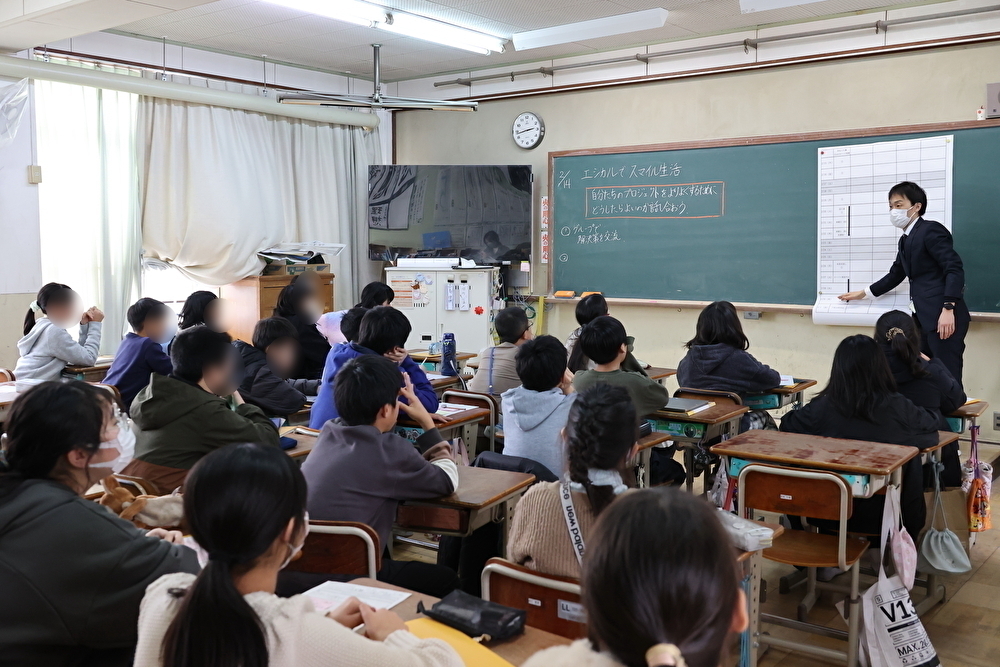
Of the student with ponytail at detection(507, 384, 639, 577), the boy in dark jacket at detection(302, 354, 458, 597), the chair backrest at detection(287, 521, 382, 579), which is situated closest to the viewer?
the student with ponytail at detection(507, 384, 639, 577)

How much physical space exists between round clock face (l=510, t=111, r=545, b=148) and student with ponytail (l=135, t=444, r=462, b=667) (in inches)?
247

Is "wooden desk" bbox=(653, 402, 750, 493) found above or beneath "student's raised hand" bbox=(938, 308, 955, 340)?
beneath

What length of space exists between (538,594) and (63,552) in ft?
2.95

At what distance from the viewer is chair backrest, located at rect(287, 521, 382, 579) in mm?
2102

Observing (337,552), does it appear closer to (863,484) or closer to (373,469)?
(373,469)

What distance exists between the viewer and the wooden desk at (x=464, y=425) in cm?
335

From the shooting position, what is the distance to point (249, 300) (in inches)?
268

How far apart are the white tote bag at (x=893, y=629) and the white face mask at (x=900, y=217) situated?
3.12 m

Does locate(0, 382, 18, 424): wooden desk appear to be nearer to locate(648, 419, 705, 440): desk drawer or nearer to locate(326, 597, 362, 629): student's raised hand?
locate(648, 419, 705, 440): desk drawer

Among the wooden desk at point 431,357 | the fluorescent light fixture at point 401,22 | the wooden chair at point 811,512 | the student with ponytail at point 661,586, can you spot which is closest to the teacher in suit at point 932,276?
the wooden desk at point 431,357

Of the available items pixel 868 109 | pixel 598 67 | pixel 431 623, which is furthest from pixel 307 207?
pixel 431 623

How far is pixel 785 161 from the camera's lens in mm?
6148

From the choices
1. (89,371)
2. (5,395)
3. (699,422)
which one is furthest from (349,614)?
(89,371)

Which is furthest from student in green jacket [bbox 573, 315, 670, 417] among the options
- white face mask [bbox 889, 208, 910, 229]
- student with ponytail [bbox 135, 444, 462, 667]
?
white face mask [bbox 889, 208, 910, 229]
